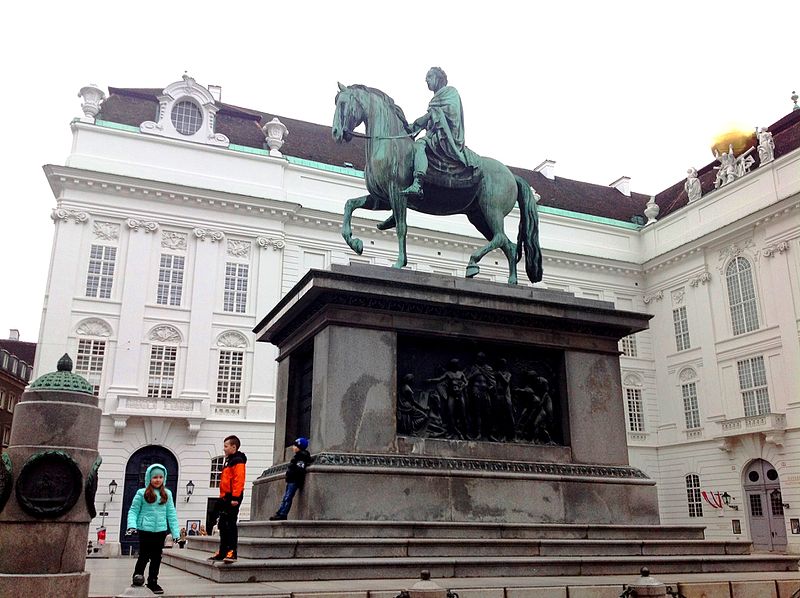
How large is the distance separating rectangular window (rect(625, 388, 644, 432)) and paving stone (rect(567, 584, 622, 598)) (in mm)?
36868

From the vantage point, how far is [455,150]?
1204 centimetres

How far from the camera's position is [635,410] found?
42875 millimetres

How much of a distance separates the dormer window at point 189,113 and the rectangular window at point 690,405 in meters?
27.5

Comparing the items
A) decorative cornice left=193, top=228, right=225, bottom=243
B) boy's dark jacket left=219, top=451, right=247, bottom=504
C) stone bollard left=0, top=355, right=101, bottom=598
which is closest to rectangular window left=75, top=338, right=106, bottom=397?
decorative cornice left=193, top=228, right=225, bottom=243

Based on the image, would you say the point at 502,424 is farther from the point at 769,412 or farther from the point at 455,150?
the point at 769,412

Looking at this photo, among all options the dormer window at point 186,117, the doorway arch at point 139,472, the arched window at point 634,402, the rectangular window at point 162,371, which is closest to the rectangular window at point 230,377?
the rectangular window at point 162,371

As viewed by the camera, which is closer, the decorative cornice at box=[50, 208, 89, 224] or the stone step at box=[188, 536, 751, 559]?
the stone step at box=[188, 536, 751, 559]

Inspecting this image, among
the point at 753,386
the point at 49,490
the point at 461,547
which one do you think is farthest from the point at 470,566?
the point at 753,386

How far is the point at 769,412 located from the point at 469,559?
3133 centimetres

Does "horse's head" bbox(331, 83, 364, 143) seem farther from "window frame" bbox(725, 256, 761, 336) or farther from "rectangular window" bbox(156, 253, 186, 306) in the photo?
"window frame" bbox(725, 256, 761, 336)

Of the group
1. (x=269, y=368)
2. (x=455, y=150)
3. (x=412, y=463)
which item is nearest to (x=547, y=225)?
(x=269, y=368)

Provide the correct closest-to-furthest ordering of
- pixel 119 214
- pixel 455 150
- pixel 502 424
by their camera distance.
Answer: pixel 502 424 < pixel 455 150 < pixel 119 214

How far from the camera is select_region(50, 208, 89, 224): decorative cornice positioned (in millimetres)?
32312

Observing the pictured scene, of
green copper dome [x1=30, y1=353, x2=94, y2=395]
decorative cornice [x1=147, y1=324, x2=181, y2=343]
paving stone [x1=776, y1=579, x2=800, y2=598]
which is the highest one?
decorative cornice [x1=147, y1=324, x2=181, y2=343]
